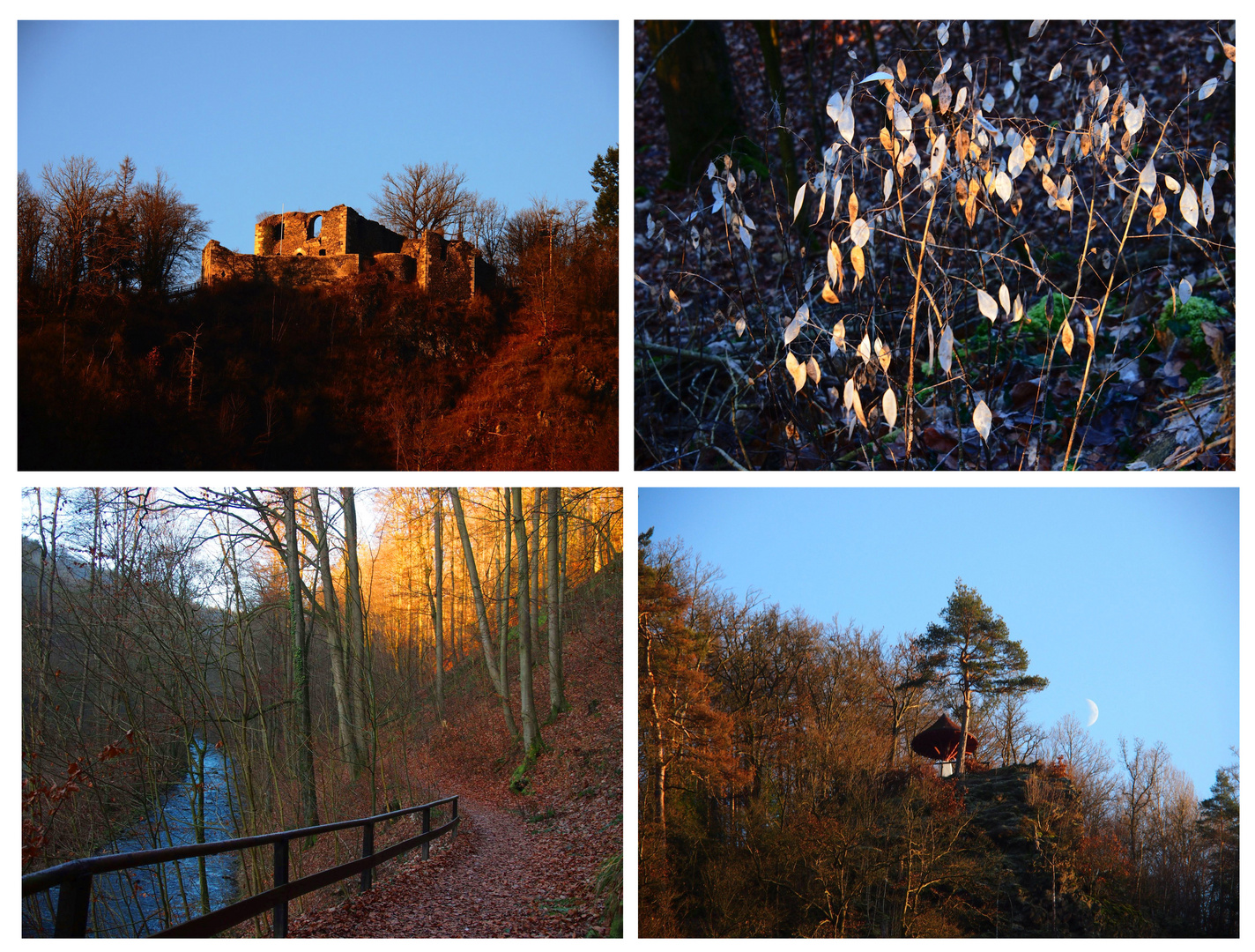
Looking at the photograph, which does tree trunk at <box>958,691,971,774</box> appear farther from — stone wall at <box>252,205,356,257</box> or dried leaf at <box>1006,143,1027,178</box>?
stone wall at <box>252,205,356,257</box>

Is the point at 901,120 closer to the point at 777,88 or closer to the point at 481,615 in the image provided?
the point at 777,88

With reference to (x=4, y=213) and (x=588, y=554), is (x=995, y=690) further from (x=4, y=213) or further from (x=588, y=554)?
(x=4, y=213)

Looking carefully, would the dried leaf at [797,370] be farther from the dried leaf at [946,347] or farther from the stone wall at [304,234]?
the stone wall at [304,234]

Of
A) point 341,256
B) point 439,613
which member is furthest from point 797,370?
point 439,613

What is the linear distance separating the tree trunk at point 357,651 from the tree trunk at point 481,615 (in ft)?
1.29

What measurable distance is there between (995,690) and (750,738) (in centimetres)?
78

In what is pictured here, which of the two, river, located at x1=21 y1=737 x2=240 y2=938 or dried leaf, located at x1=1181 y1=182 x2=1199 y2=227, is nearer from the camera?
dried leaf, located at x1=1181 y1=182 x2=1199 y2=227

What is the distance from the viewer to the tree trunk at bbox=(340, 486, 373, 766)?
8.12ft

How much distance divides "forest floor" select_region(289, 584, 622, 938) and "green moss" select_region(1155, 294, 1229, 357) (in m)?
2.22

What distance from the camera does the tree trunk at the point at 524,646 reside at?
2.47 metres

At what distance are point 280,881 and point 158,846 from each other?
2.27 ft

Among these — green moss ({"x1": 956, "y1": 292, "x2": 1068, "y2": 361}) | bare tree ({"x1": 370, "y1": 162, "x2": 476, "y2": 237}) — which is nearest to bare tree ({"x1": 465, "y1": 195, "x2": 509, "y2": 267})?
bare tree ({"x1": 370, "y1": 162, "x2": 476, "y2": 237})

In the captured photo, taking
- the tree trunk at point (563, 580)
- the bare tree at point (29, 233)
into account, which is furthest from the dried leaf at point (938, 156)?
the bare tree at point (29, 233)

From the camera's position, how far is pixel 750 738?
2158 millimetres
